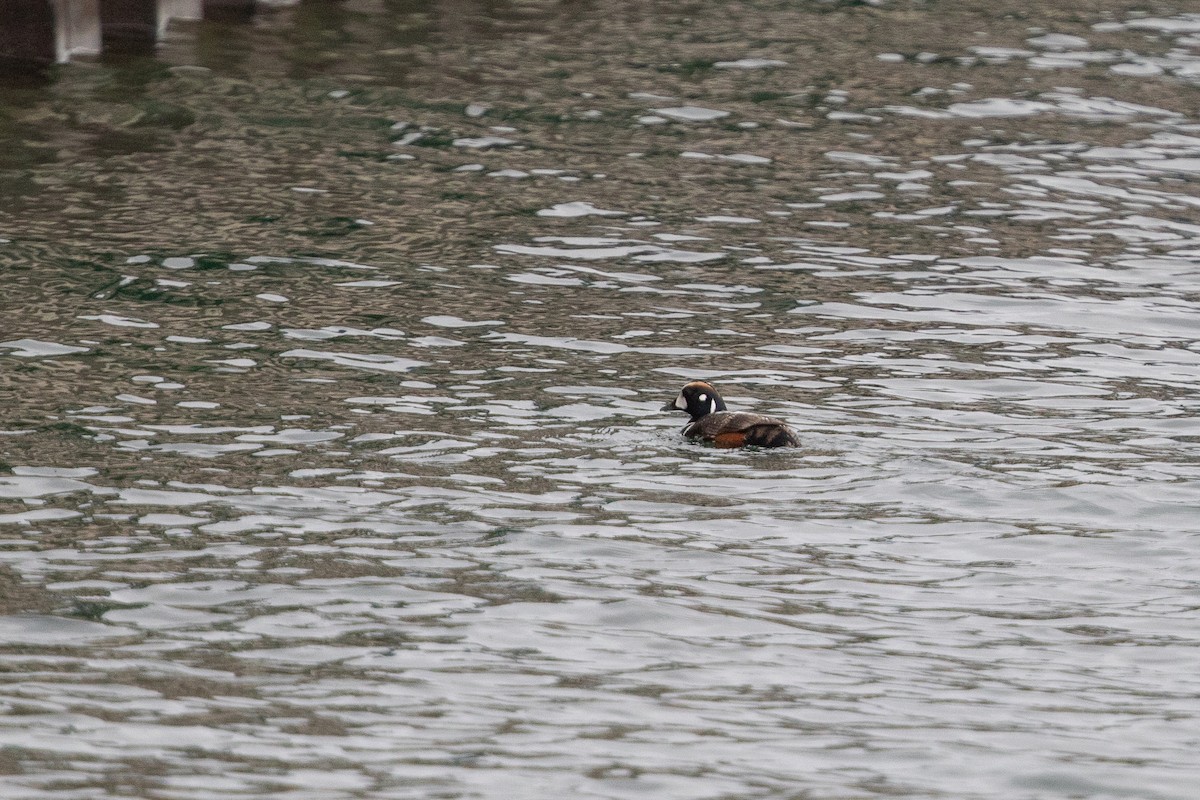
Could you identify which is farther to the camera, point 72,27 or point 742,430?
point 72,27

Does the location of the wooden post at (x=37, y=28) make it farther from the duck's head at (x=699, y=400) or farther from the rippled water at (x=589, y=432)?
the duck's head at (x=699, y=400)

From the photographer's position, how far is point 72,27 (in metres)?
22.3

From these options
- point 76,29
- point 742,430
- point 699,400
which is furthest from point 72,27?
point 742,430

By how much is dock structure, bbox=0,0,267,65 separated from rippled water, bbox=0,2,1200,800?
553 mm

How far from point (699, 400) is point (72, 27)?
12.8 m

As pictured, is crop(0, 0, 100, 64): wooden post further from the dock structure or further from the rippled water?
the rippled water

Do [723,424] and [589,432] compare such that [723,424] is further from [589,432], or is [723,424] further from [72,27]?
[72,27]

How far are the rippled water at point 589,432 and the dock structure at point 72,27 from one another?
553 millimetres

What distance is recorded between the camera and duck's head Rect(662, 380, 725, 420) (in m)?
12.2

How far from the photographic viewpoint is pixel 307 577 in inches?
382

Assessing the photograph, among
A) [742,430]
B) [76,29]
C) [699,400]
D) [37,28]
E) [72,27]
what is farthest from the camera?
[76,29]

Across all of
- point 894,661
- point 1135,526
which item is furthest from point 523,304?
point 894,661

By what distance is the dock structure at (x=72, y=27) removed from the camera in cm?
2195

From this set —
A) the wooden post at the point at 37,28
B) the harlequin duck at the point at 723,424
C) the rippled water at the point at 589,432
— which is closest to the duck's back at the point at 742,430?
the harlequin duck at the point at 723,424
